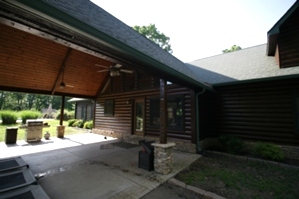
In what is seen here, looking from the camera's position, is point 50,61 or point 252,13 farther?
point 50,61

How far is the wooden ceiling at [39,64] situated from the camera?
5.81m

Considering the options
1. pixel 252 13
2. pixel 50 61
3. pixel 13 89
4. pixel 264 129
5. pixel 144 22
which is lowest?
pixel 264 129

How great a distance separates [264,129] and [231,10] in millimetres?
5442

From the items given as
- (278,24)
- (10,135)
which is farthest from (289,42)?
(10,135)

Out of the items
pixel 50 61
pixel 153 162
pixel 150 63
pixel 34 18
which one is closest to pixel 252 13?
pixel 150 63

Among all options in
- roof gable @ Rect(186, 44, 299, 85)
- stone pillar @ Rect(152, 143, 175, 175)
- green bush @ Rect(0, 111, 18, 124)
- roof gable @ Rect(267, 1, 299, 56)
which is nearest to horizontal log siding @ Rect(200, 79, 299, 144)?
roof gable @ Rect(186, 44, 299, 85)

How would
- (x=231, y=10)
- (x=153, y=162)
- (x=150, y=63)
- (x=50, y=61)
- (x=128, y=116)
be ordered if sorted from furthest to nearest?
(x=128, y=116), (x=50, y=61), (x=231, y=10), (x=153, y=162), (x=150, y=63)

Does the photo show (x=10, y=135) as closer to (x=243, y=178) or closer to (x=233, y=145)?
(x=243, y=178)

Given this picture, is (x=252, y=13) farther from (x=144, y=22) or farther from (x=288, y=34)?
(x=144, y=22)

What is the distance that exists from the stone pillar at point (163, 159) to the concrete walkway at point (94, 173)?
151 mm

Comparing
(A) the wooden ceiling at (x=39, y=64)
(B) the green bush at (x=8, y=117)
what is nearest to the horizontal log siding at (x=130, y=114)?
(A) the wooden ceiling at (x=39, y=64)

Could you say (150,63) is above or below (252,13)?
below

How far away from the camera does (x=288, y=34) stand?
243 inches

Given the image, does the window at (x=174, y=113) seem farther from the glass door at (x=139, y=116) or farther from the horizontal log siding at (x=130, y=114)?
the glass door at (x=139, y=116)
